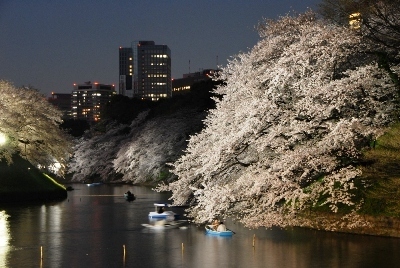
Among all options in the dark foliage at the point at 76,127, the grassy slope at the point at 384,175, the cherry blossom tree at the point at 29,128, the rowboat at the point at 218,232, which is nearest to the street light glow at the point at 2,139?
the cherry blossom tree at the point at 29,128

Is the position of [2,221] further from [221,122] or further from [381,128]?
[381,128]

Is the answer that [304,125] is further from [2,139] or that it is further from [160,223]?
[2,139]

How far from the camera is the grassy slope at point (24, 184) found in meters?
49.8

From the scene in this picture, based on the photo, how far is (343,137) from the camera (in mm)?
24688

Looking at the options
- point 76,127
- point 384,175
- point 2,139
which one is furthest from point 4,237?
point 76,127

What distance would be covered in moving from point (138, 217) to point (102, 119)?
63.5 meters

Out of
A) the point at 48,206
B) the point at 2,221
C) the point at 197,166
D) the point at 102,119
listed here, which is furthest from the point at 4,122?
the point at 102,119

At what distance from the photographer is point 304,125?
26203 mm

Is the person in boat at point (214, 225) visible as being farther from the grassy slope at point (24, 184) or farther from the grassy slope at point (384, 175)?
the grassy slope at point (24, 184)

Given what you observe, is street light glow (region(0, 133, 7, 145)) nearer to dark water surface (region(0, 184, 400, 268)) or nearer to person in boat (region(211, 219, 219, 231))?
dark water surface (region(0, 184, 400, 268))

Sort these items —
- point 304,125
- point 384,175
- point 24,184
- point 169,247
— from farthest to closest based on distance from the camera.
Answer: point 24,184, point 169,247, point 304,125, point 384,175

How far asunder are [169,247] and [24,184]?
28.2 m

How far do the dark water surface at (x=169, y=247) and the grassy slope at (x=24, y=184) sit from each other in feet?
39.9

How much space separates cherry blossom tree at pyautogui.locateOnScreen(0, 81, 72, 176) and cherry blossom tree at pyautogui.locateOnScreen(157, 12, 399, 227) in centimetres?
2636
